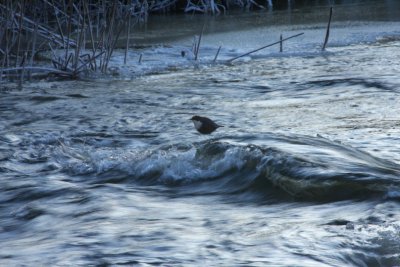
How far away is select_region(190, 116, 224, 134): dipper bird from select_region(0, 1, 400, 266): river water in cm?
8

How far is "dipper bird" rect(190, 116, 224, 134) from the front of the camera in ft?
18.0

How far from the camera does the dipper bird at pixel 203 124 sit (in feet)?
18.0

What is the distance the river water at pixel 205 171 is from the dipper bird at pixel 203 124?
0.08 m

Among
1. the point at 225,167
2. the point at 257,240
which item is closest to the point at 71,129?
the point at 225,167

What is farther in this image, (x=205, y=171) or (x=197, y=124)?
(x=197, y=124)

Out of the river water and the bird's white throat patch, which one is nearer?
the river water

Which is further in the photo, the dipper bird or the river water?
the dipper bird

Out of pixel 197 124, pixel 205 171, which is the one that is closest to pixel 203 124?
pixel 197 124

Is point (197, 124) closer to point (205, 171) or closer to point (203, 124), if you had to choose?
point (203, 124)

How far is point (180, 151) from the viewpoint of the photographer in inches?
189

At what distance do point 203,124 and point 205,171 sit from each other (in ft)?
3.73

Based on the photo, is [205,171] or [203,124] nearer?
[205,171]

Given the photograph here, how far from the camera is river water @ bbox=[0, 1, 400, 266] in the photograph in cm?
307

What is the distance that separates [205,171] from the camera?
4402 mm
